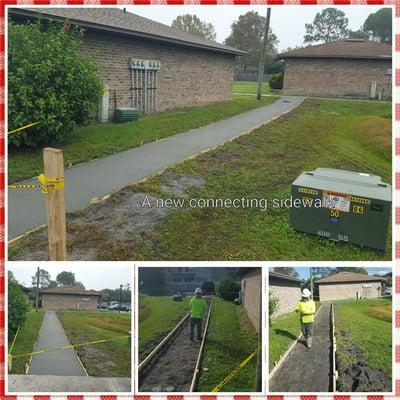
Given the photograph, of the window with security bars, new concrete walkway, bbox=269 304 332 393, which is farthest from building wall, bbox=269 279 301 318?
the window with security bars

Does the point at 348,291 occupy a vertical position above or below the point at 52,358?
above

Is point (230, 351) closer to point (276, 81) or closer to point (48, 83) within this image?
point (276, 81)

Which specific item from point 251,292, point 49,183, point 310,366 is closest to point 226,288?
point 251,292

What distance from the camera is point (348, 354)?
3203mm

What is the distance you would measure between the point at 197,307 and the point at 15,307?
133 cm

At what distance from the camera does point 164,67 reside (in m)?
4.43

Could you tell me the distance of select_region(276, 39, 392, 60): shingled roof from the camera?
128 inches

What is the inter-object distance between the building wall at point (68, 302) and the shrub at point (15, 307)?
16 cm

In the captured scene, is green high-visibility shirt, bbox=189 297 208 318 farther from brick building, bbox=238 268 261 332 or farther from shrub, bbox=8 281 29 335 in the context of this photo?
shrub, bbox=8 281 29 335

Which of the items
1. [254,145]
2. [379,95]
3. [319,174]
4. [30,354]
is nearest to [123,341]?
[30,354]

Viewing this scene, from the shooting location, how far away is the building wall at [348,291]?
3.16 m

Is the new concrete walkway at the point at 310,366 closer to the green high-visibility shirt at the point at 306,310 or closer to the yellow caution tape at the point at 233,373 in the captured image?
the green high-visibility shirt at the point at 306,310

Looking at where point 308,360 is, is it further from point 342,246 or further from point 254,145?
point 254,145

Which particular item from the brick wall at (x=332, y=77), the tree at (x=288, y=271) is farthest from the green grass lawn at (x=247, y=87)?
the tree at (x=288, y=271)
